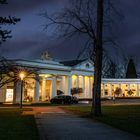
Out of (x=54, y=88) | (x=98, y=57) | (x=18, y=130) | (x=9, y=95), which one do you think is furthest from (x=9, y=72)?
(x=18, y=130)

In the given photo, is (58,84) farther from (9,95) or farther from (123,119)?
(123,119)

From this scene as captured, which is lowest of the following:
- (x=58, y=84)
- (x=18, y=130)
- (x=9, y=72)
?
(x=18, y=130)

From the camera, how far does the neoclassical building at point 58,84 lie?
80562 mm

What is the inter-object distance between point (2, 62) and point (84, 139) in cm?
4901

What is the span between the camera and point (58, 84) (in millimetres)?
104062

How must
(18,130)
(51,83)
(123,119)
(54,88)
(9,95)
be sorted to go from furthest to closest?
1. (51,83)
2. (54,88)
3. (9,95)
4. (123,119)
5. (18,130)

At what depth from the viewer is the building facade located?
80250 millimetres

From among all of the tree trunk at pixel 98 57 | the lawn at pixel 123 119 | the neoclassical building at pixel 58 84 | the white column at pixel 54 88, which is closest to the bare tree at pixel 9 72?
the neoclassical building at pixel 58 84

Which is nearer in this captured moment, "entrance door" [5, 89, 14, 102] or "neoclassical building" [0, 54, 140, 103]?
"entrance door" [5, 89, 14, 102]

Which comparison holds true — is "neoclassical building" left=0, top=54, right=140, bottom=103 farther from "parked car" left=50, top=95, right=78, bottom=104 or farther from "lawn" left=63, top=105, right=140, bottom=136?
"lawn" left=63, top=105, right=140, bottom=136

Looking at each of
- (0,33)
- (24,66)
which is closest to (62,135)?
(0,33)

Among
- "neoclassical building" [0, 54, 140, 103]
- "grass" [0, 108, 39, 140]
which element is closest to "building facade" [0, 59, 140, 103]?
"neoclassical building" [0, 54, 140, 103]

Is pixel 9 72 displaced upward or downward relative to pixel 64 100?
upward

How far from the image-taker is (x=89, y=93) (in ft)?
361
